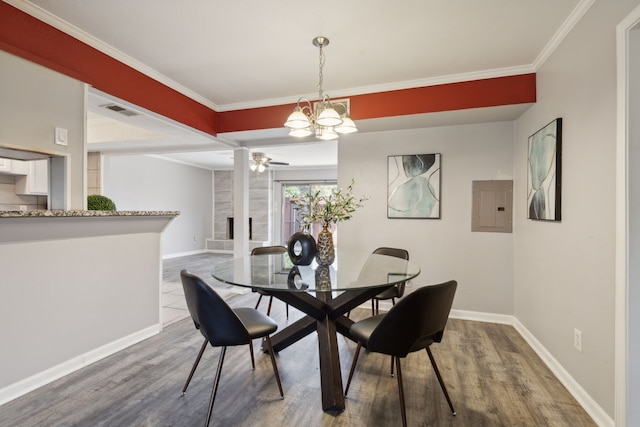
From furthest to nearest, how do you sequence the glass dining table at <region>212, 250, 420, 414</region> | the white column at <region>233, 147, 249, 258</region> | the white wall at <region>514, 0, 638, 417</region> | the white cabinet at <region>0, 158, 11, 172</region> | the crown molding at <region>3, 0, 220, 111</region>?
the white column at <region>233, 147, 249, 258</region> < the white cabinet at <region>0, 158, 11, 172</region> < the crown molding at <region>3, 0, 220, 111</region> < the glass dining table at <region>212, 250, 420, 414</region> < the white wall at <region>514, 0, 638, 417</region>

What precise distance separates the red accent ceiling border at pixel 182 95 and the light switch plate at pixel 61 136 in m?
0.40

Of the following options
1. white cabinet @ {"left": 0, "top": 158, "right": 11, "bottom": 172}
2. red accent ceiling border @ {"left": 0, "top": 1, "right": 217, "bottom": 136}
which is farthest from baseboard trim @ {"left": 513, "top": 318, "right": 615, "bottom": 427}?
white cabinet @ {"left": 0, "top": 158, "right": 11, "bottom": 172}

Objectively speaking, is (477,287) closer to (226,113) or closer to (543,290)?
(543,290)

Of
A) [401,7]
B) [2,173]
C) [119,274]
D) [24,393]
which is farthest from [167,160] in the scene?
[401,7]

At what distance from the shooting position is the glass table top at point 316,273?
72.8 inches

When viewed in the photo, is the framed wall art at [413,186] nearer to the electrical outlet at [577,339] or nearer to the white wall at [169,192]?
the electrical outlet at [577,339]

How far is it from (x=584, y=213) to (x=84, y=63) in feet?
11.4

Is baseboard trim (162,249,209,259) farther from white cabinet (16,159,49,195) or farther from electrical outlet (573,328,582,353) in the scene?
electrical outlet (573,328,582,353)

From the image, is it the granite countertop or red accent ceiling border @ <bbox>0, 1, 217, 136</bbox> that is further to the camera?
red accent ceiling border @ <bbox>0, 1, 217, 136</bbox>

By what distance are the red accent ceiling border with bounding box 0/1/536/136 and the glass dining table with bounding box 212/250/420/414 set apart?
154 cm

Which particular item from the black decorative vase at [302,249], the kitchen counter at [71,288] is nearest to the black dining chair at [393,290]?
the black decorative vase at [302,249]

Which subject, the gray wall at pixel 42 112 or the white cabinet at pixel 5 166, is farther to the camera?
the white cabinet at pixel 5 166

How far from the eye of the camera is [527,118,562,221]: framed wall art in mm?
2172

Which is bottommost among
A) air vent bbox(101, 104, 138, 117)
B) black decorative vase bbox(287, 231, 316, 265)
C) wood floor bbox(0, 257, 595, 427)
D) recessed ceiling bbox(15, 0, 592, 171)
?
wood floor bbox(0, 257, 595, 427)
